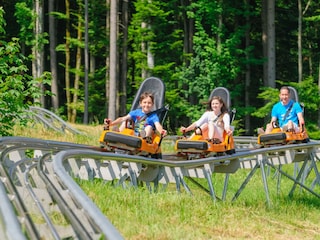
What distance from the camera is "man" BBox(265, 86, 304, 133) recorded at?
1257cm

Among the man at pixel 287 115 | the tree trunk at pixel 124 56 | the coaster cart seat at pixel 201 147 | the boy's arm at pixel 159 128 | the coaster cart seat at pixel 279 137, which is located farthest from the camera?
the tree trunk at pixel 124 56

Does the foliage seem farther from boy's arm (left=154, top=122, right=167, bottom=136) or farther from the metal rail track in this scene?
the metal rail track

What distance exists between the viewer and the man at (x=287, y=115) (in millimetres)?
12570

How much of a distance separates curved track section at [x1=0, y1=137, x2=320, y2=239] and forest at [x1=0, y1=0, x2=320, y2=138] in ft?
51.3

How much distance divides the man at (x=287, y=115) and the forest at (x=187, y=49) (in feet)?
44.0

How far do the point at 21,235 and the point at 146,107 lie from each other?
23.1ft

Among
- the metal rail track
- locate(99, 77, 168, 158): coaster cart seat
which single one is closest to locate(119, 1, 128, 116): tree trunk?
locate(99, 77, 168, 158): coaster cart seat

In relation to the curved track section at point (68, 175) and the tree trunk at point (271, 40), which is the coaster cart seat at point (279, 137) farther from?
the tree trunk at point (271, 40)

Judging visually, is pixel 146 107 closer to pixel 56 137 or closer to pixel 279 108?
pixel 279 108

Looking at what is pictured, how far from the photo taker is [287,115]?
12805mm

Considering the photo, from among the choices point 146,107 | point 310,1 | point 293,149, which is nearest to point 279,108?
point 293,149

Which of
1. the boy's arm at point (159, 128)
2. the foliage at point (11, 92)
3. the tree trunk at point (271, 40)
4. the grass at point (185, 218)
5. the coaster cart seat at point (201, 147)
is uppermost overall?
the tree trunk at point (271, 40)

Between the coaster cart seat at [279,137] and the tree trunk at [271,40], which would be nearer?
the coaster cart seat at [279,137]

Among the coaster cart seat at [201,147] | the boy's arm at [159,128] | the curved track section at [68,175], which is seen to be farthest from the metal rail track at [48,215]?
the coaster cart seat at [201,147]
